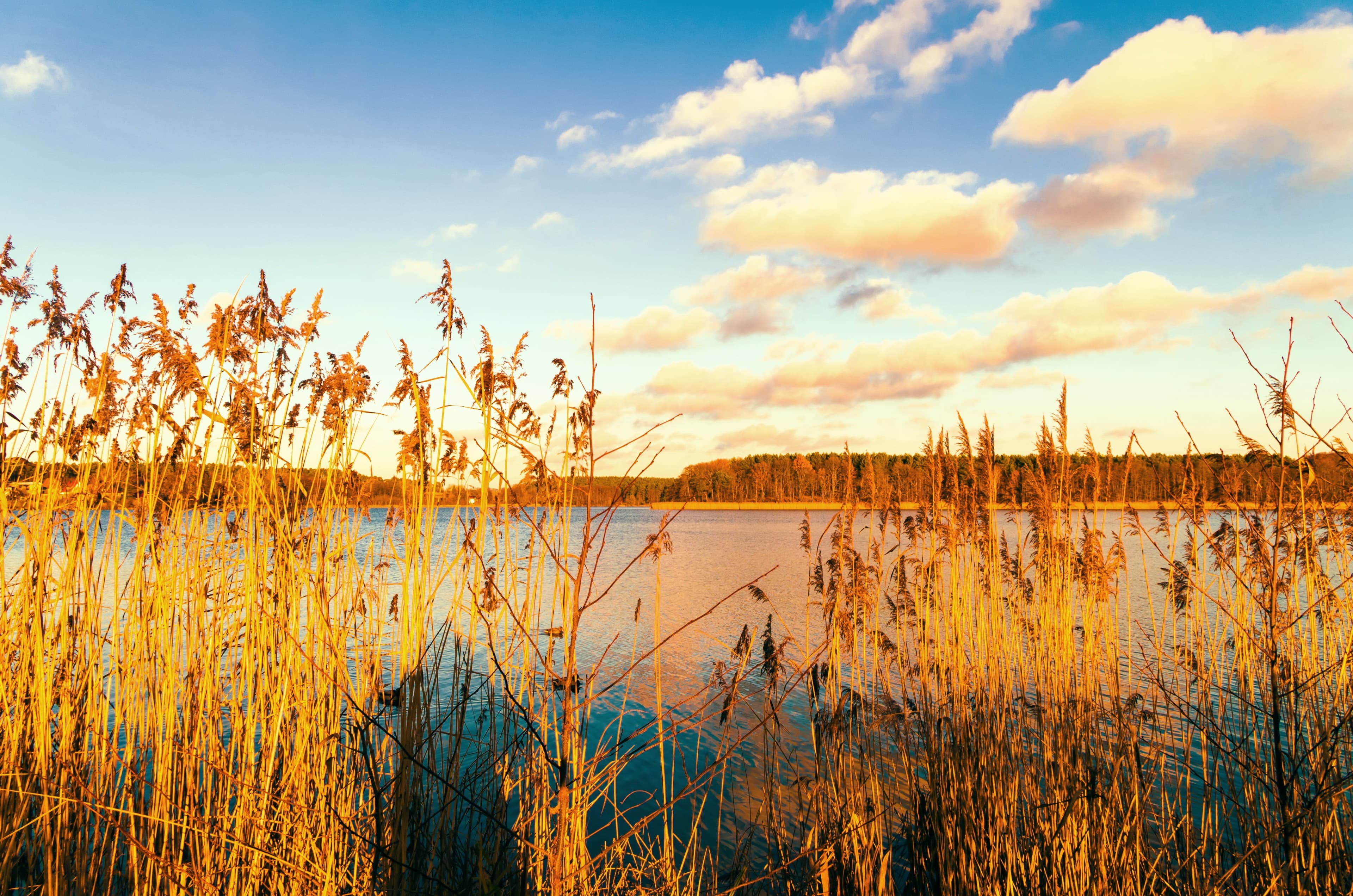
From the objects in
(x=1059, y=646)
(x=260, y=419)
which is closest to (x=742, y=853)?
(x=1059, y=646)

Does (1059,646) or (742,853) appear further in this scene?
(1059,646)

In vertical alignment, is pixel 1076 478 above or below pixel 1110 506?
above

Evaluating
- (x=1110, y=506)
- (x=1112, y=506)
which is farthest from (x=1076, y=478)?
(x=1112, y=506)

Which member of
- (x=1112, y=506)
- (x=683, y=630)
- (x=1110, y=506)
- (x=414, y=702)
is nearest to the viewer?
(x=414, y=702)

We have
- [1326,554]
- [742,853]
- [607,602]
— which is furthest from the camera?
[607,602]

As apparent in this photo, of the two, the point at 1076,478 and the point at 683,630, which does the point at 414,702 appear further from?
the point at 1076,478

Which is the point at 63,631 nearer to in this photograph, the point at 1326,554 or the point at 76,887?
the point at 76,887

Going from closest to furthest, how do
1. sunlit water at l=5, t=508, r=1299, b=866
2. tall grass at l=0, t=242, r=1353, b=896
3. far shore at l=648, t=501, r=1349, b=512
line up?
1. tall grass at l=0, t=242, r=1353, b=896
2. far shore at l=648, t=501, r=1349, b=512
3. sunlit water at l=5, t=508, r=1299, b=866

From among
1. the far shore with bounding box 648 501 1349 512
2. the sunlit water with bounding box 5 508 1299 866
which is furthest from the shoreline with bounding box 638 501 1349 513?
the sunlit water with bounding box 5 508 1299 866

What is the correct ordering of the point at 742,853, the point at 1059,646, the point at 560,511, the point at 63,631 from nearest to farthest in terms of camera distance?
the point at 560,511
the point at 63,631
the point at 742,853
the point at 1059,646

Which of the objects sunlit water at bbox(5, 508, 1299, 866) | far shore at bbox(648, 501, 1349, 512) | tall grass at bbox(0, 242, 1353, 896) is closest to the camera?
tall grass at bbox(0, 242, 1353, 896)

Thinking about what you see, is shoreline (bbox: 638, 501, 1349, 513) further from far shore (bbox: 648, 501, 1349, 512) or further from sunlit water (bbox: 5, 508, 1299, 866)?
sunlit water (bbox: 5, 508, 1299, 866)

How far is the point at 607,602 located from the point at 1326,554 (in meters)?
12.9

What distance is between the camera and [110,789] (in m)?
2.94
